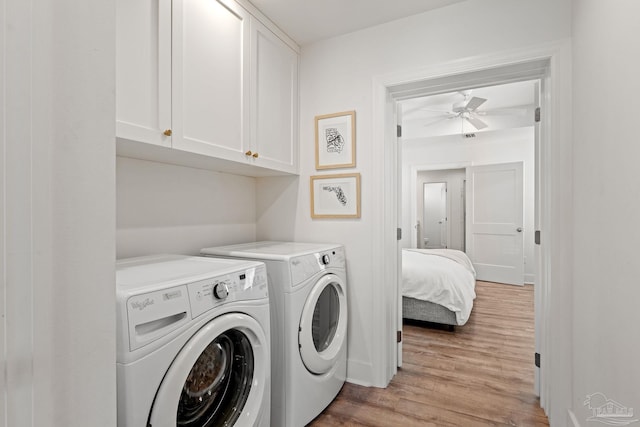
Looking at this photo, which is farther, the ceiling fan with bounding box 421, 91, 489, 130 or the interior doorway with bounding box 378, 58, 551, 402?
the ceiling fan with bounding box 421, 91, 489, 130

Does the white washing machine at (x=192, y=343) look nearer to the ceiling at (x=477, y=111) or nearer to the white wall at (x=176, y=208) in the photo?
the white wall at (x=176, y=208)

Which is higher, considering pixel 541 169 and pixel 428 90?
pixel 428 90

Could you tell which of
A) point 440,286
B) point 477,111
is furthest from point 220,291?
point 477,111

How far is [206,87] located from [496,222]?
16.7 ft

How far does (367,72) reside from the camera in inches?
86.3

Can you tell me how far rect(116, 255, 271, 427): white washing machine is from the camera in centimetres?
92

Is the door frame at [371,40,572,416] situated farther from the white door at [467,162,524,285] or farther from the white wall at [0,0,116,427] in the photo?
the white door at [467,162,524,285]

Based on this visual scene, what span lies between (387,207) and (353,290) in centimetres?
62

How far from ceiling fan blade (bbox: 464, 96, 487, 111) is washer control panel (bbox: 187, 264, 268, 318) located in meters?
3.19

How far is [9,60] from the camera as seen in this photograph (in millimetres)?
425

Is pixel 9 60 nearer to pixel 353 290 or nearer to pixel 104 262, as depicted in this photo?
pixel 104 262

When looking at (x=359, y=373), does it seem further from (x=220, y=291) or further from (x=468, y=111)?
(x=468, y=111)

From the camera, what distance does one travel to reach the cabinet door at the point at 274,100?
78.4 inches

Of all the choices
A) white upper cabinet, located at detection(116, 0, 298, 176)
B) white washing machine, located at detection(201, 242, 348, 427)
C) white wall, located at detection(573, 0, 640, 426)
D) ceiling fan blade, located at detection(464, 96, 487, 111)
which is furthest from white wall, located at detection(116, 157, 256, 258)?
ceiling fan blade, located at detection(464, 96, 487, 111)
